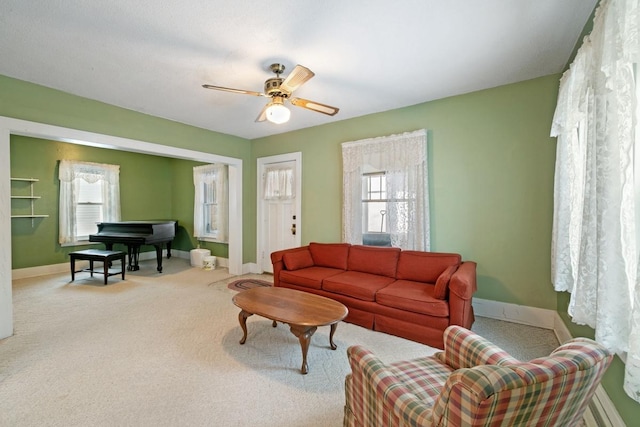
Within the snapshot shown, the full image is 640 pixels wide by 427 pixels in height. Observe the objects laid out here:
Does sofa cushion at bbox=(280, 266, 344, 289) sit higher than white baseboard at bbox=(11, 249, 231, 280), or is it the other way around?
sofa cushion at bbox=(280, 266, 344, 289)

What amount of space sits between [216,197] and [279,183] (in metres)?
1.87

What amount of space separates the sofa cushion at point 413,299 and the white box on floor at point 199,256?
4.45 meters

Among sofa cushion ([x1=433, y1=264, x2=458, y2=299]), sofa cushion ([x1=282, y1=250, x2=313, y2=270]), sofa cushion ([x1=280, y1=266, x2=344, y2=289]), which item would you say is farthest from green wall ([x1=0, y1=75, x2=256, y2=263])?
sofa cushion ([x1=433, y1=264, x2=458, y2=299])

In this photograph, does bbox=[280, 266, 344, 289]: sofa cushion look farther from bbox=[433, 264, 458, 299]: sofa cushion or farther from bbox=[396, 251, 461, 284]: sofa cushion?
bbox=[433, 264, 458, 299]: sofa cushion

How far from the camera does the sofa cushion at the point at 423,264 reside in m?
3.11

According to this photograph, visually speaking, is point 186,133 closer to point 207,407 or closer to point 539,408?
point 207,407

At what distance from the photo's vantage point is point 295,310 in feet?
7.97

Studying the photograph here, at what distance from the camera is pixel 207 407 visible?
1825mm

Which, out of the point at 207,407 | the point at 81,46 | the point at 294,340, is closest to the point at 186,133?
the point at 81,46

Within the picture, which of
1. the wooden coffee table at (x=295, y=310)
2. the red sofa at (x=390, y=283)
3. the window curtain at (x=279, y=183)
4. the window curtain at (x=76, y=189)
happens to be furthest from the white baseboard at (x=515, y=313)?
the window curtain at (x=76, y=189)

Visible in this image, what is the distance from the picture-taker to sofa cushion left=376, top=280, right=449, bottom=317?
2570mm

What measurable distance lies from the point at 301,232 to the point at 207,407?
10.5 feet

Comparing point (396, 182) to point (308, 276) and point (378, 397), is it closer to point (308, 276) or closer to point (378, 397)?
point (308, 276)

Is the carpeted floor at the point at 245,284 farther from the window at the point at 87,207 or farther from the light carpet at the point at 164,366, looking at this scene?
the window at the point at 87,207
